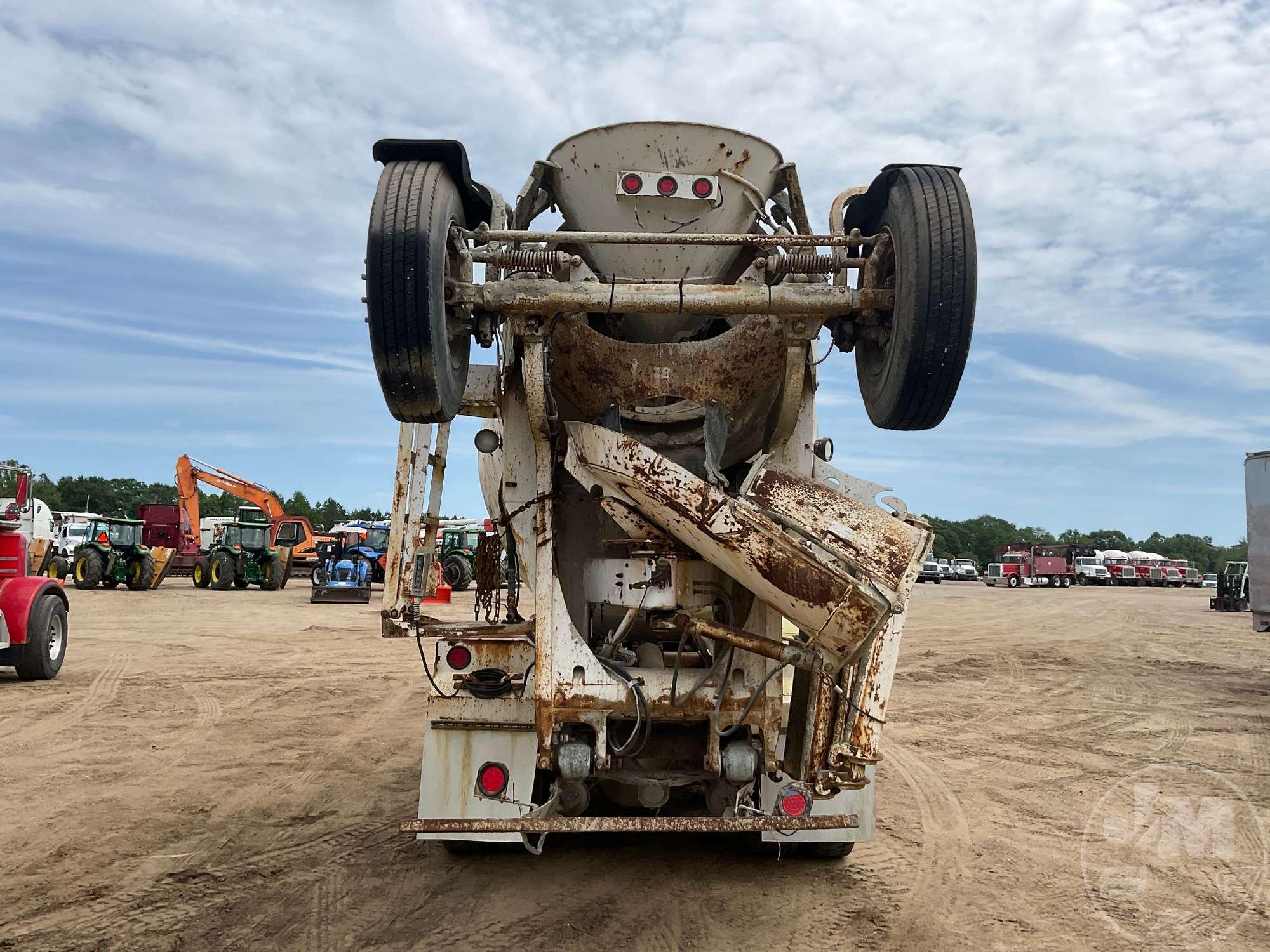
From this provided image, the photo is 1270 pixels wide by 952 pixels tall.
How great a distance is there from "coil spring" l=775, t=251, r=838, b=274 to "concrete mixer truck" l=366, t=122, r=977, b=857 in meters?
0.01

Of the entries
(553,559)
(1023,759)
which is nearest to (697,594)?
(553,559)

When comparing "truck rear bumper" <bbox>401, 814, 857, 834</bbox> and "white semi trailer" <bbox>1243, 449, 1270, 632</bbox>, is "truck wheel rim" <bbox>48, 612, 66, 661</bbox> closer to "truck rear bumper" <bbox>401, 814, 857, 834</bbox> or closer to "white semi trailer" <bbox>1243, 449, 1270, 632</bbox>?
"truck rear bumper" <bbox>401, 814, 857, 834</bbox>

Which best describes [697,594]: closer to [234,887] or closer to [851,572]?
[851,572]

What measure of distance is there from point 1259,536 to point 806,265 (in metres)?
11.2

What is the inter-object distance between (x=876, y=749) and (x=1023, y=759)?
4.37m

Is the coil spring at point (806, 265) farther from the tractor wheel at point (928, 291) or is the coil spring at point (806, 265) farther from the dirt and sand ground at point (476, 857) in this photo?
the dirt and sand ground at point (476, 857)

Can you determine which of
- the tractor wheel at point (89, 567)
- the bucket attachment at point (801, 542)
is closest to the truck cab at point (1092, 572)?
the tractor wheel at point (89, 567)

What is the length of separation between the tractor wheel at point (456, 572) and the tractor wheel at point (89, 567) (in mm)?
9773

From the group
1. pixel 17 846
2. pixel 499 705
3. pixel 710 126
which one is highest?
pixel 710 126

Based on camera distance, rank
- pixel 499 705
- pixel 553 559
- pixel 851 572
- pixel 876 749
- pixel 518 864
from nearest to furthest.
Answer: pixel 851 572
pixel 876 749
pixel 553 559
pixel 499 705
pixel 518 864

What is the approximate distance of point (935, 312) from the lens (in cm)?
344

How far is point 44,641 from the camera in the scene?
34.1 feet

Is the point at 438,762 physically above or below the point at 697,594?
below

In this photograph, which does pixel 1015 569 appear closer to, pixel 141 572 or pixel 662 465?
pixel 141 572
